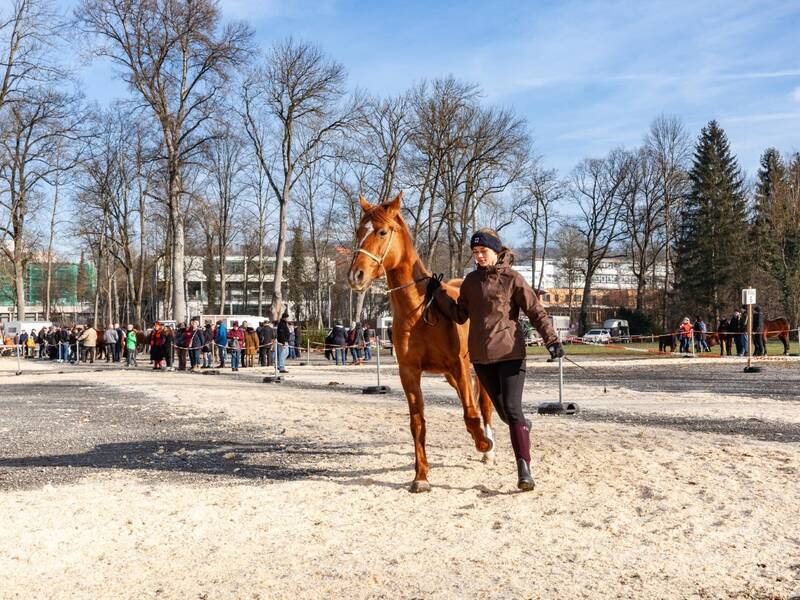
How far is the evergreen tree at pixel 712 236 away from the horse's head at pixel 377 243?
173 feet

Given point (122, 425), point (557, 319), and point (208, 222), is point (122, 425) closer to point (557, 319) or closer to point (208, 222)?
point (557, 319)

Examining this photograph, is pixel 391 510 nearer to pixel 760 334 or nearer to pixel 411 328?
pixel 411 328

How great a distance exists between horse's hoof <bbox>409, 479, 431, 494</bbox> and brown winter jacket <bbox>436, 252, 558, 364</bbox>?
115 cm

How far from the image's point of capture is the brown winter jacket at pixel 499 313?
262 inches

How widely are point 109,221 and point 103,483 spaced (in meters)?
48.6

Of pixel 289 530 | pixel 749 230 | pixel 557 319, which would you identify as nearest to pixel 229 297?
pixel 749 230

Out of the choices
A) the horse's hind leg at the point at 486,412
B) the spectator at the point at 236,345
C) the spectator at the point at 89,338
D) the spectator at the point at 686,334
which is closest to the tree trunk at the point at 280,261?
the spectator at the point at 236,345

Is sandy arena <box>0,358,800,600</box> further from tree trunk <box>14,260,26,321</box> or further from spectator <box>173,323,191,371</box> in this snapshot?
tree trunk <box>14,260,26,321</box>

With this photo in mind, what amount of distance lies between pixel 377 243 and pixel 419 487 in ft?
7.23

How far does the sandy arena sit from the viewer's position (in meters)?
4.47

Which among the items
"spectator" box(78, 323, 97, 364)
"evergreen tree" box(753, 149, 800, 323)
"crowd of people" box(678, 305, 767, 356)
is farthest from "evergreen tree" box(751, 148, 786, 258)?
"spectator" box(78, 323, 97, 364)

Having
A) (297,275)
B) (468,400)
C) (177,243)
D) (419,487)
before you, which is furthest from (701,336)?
(297,275)

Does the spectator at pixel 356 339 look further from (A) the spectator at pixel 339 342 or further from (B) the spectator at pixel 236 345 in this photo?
(B) the spectator at pixel 236 345

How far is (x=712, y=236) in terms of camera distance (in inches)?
2231
